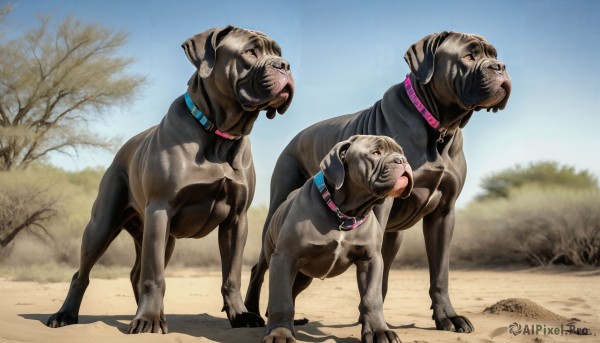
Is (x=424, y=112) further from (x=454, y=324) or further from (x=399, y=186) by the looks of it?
(x=454, y=324)

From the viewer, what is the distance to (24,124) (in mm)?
21375

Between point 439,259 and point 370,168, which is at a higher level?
point 370,168

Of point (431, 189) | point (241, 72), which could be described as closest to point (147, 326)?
point (241, 72)

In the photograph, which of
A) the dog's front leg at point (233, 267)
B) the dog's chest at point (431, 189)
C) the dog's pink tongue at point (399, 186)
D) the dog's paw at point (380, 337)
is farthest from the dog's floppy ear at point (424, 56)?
the dog's paw at point (380, 337)

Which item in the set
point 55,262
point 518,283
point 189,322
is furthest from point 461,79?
point 55,262

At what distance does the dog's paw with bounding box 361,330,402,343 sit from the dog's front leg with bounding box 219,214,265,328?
1.24 m

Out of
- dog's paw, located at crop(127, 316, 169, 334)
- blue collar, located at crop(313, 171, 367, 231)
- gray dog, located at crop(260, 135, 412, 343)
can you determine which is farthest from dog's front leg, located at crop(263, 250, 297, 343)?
dog's paw, located at crop(127, 316, 169, 334)

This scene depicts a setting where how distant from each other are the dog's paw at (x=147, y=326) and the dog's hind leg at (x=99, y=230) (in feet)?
4.03

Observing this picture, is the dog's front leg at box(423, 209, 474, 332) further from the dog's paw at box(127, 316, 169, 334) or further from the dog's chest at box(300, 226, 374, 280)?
the dog's paw at box(127, 316, 169, 334)

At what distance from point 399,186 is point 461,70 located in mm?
1474

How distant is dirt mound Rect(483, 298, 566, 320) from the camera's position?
6707 mm

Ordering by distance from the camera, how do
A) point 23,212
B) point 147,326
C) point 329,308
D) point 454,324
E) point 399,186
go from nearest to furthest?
point 399,186 < point 147,326 < point 454,324 < point 329,308 < point 23,212

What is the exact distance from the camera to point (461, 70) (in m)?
5.35

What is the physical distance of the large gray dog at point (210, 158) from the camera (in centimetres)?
503
